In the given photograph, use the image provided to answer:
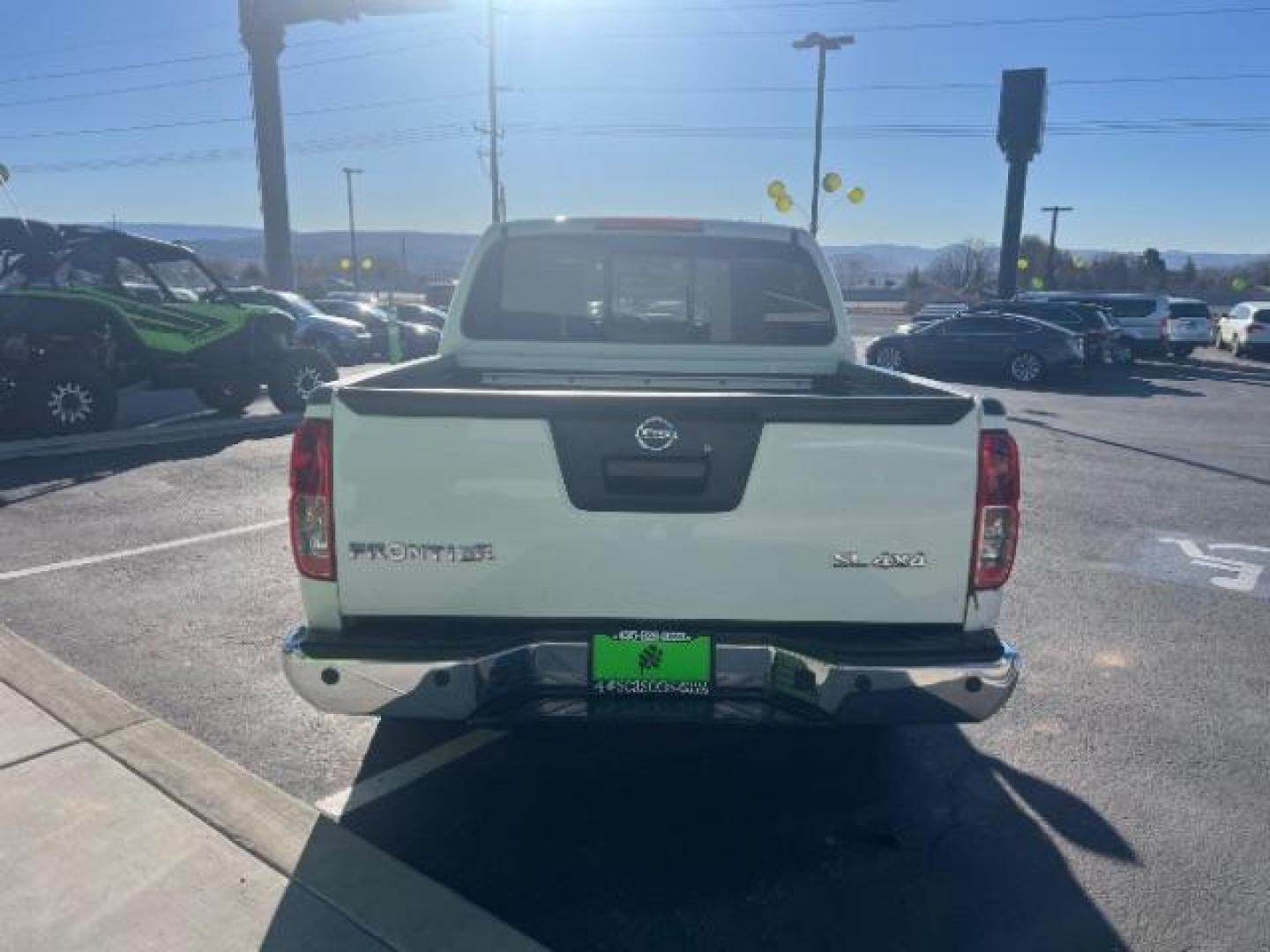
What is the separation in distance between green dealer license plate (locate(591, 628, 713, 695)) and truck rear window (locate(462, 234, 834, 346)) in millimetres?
2020

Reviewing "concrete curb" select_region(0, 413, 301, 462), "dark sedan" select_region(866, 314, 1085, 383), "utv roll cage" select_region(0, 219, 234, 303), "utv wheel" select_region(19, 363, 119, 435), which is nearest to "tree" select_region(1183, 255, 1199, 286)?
"dark sedan" select_region(866, 314, 1085, 383)

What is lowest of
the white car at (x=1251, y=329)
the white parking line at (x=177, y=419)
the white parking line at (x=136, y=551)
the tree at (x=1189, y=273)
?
the white parking line at (x=177, y=419)

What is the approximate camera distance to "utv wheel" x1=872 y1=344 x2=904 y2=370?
21.7 metres

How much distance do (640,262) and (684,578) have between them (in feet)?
7.47

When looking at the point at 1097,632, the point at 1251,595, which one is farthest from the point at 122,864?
the point at 1251,595

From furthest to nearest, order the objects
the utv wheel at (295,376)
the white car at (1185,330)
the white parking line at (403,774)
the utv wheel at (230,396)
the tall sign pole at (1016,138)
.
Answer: the tall sign pole at (1016,138) < the white car at (1185,330) < the utv wheel at (230,396) < the utv wheel at (295,376) < the white parking line at (403,774)

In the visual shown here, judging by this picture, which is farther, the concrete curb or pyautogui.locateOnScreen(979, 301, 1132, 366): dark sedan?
pyautogui.locateOnScreen(979, 301, 1132, 366): dark sedan

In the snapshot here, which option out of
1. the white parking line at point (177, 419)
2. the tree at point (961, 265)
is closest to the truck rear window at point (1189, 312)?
the white parking line at point (177, 419)

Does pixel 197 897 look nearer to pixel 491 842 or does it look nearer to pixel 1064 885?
pixel 491 842

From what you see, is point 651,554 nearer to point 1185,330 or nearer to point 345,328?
point 345,328

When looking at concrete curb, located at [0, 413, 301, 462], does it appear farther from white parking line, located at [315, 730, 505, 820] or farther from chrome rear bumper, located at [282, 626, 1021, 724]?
chrome rear bumper, located at [282, 626, 1021, 724]

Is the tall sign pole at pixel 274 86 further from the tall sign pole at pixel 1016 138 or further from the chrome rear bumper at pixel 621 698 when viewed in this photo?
the chrome rear bumper at pixel 621 698

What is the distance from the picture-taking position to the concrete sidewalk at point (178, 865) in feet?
9.16

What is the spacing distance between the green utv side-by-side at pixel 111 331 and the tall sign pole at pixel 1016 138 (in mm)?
27382
